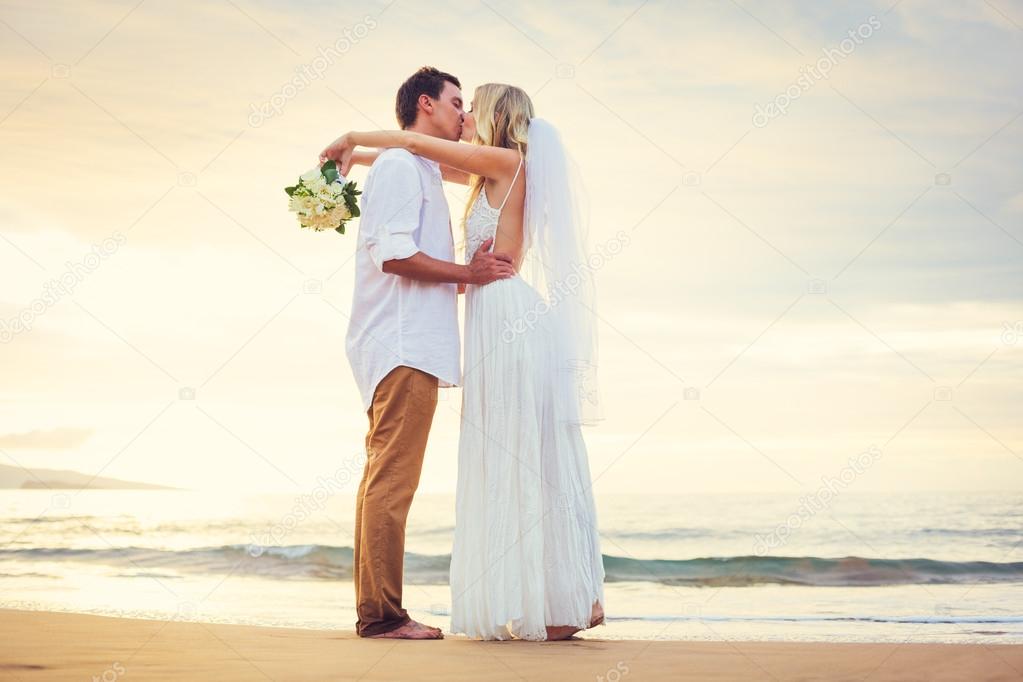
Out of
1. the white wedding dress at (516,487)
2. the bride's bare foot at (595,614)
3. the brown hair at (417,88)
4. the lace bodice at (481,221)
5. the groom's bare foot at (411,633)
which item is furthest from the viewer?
the brown hair at (417,88)

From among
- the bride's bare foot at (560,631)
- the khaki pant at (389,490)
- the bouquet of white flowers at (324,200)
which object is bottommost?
the bride's bare foot at (560,631)

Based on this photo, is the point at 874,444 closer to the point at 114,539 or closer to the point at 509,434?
the point at 114,539

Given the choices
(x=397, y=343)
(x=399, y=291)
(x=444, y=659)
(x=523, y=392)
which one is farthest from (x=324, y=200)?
(x=444, y=659)

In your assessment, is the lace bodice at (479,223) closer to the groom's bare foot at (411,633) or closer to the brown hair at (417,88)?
the brown hair at (417,88)

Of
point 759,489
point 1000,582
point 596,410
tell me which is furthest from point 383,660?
point 759,489

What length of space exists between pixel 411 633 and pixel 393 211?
1761mm

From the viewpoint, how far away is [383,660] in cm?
339

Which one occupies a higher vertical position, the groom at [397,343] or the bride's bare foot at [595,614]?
the groom at [397,343]

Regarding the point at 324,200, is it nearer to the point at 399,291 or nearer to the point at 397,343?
the point at 399,291

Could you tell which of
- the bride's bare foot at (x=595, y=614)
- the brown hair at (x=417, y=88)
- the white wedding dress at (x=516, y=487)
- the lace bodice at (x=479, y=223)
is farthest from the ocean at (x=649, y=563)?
the brown hair at (x=417, y=88)

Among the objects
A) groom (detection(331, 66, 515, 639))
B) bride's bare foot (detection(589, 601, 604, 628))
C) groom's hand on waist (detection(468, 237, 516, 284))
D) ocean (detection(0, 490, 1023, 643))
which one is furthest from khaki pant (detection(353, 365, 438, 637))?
ocean (detection(0, 490, 1023, 643))

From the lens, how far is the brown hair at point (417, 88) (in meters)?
4.60

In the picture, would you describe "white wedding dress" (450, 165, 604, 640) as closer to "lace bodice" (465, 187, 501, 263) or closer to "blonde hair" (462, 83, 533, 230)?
"lace bodice" (465, 187, 501, 263)

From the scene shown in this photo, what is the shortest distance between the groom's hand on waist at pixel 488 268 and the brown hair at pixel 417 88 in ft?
2.60
